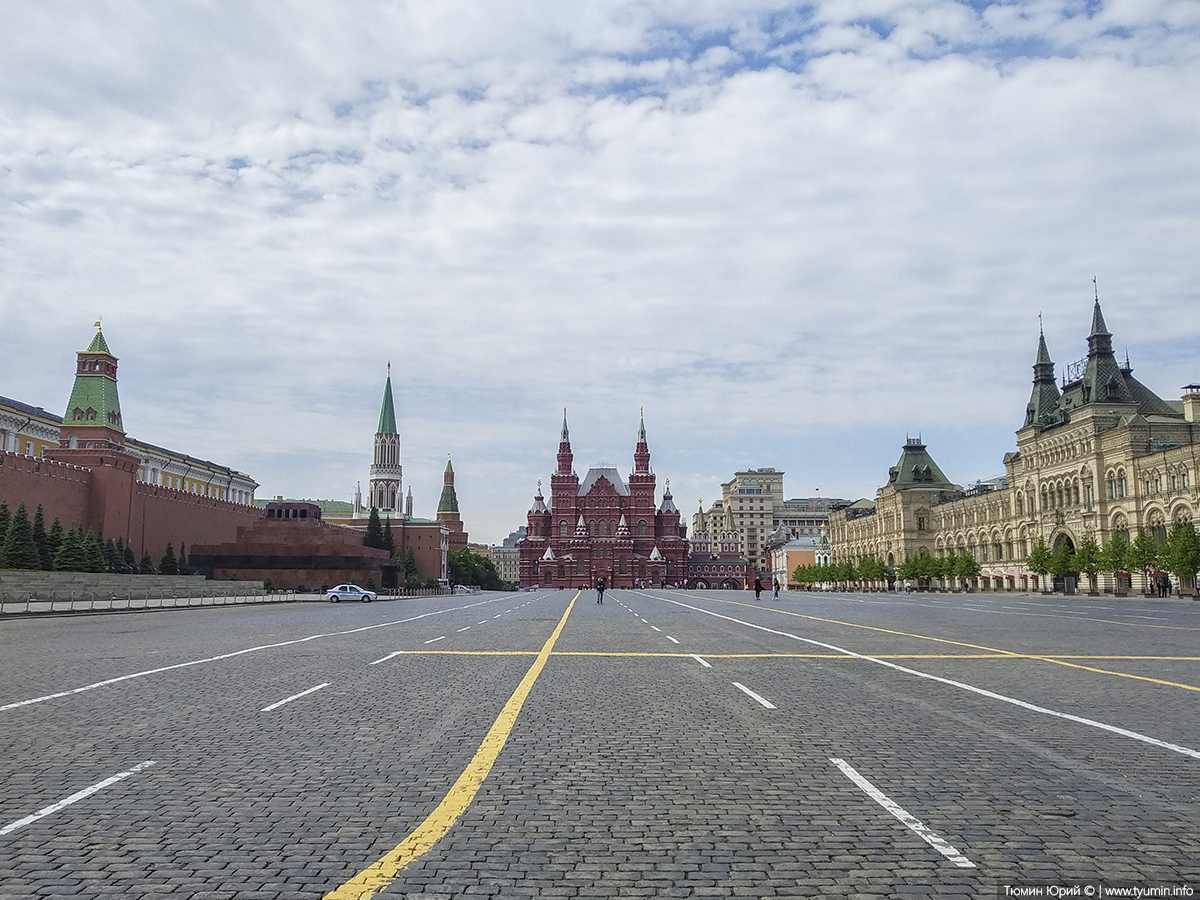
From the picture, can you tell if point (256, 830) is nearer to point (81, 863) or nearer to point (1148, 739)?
point (81, 863)

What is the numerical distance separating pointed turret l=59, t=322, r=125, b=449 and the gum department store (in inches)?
3078

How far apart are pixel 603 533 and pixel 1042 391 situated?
8455 cm

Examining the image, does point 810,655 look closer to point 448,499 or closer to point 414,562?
point 414,562

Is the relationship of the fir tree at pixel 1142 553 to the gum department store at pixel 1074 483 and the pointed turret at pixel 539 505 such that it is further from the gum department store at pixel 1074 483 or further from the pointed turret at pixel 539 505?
the pointed turret at pixel 539 505

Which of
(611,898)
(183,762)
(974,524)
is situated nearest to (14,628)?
(183,762)

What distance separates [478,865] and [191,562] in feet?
288

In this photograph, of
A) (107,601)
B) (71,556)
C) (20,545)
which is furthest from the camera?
(71,556)

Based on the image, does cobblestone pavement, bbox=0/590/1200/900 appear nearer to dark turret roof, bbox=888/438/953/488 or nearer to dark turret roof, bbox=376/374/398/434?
dark turret roof, bbox=888/438/953/488

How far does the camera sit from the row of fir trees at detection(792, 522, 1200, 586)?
5534 cm

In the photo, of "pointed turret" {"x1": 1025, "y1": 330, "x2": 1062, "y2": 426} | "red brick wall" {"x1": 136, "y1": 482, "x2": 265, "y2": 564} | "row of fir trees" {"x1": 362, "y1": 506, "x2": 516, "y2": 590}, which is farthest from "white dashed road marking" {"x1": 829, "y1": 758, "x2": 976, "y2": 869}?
"row of fir trees" {"x1": 362, "y1": 506, "x2": 516, "y2": 590}

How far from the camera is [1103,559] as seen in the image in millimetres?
65188

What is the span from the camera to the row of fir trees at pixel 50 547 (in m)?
54.0

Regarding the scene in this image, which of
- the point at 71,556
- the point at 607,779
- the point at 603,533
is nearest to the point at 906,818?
the point at 607,779

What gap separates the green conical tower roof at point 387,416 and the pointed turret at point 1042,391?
10743 cm
